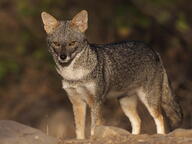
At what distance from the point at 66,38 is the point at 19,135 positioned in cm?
187

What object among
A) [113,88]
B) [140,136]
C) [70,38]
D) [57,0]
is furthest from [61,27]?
[57,0]

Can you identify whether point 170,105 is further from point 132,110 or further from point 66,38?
point 66,38

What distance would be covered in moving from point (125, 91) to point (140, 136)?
1877mm

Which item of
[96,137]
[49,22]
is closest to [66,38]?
[49,22]

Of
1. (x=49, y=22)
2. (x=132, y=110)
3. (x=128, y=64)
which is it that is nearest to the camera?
(x=49, y=22)

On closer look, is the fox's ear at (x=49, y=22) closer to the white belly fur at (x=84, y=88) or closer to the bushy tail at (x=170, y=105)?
the white belly fur at (x=84, y=88)

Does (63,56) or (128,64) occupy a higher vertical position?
(63,56)

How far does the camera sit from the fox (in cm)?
1053

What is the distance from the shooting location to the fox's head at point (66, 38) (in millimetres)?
10359

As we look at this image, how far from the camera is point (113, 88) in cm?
1108

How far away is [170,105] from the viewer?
11766 millimetres

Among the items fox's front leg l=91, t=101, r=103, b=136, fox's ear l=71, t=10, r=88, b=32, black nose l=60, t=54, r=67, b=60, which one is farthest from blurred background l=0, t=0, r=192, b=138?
black nose l=60, t=54, r=67, b=60

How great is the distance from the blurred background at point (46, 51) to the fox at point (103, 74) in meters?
4.16

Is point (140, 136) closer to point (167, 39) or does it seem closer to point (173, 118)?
point (173, 118)
